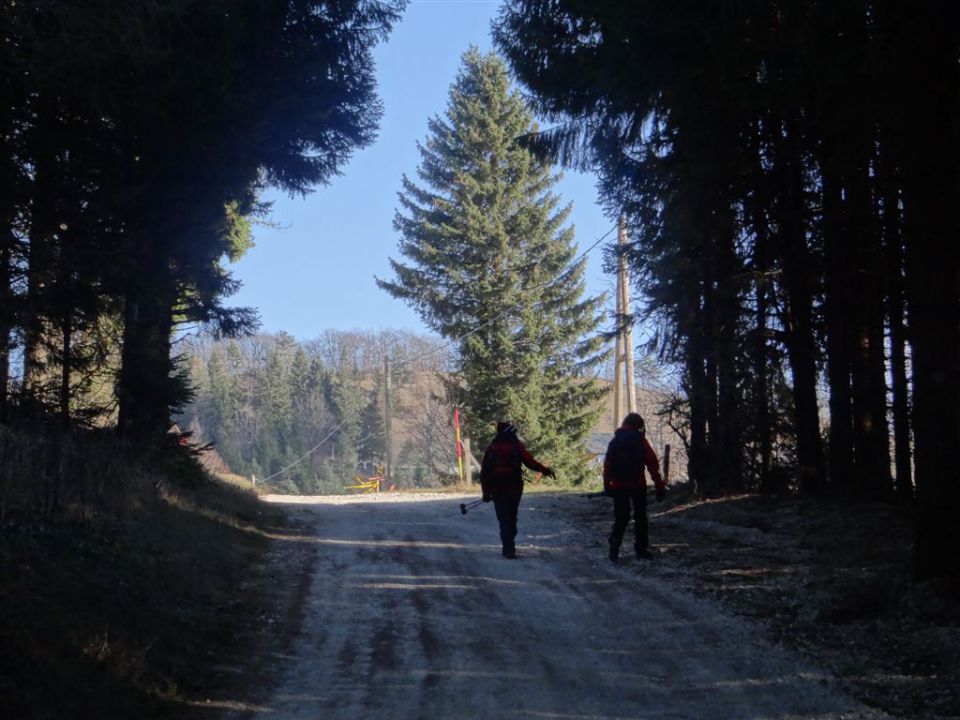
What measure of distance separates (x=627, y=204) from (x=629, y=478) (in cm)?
690

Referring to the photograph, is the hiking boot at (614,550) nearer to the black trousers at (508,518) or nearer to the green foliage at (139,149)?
the black trousers at (508,518)

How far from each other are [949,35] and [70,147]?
34.1ft

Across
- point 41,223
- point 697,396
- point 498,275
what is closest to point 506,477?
point 41,223

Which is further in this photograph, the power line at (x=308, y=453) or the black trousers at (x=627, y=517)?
the power line at (x=308, y=453)

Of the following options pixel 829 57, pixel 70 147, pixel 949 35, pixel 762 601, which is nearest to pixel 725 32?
pixel 829 57

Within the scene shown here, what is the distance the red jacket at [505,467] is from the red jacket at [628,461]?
3.19 feet

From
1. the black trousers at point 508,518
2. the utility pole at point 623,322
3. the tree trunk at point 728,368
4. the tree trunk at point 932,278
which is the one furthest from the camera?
the utility pole at point 623,322

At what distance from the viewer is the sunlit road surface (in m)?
6.18

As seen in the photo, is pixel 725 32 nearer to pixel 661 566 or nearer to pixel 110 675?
pixel 661 566

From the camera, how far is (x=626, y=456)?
11789mm

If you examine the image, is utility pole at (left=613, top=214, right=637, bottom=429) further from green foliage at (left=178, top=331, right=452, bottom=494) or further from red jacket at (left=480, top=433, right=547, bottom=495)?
green foliage at (left=178, top=331, right=452, bottom=494)

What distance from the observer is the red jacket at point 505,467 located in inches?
484

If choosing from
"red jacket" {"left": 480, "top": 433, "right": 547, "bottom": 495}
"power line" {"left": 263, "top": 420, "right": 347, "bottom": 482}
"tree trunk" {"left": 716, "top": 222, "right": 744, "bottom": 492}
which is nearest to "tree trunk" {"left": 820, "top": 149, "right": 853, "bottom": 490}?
"tree trunk" {"left": 716, "top": 222, "right": 744, "bottom": 492}

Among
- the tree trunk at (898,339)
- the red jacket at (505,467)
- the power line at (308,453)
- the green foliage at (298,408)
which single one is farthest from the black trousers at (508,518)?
the power line at (308,453)
